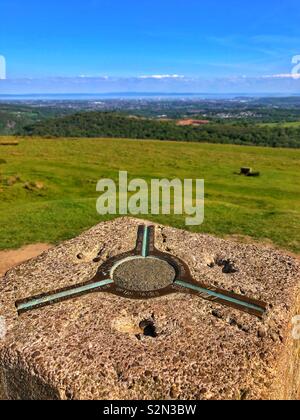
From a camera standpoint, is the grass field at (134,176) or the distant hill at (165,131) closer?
the grass field at (134,176)

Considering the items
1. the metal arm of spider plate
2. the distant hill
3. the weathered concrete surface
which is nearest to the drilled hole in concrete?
the weathered concrete surface

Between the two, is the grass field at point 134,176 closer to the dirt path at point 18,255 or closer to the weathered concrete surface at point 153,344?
the dirt path at point 18,255

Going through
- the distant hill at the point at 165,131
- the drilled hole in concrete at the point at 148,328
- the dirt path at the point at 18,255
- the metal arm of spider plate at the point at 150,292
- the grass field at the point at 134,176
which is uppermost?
the distant hill at the point at 165,131

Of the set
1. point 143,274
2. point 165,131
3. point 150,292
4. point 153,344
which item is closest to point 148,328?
point 153,344

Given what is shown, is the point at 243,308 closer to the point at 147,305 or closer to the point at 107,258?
the point at 147,305

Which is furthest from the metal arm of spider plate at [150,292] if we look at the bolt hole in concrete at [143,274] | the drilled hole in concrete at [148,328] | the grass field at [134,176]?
the grass field at [134,176]

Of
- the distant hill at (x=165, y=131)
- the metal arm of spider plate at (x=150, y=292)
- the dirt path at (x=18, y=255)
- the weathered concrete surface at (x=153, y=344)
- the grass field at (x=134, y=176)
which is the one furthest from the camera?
the distant hill at (x=165, y=131)
